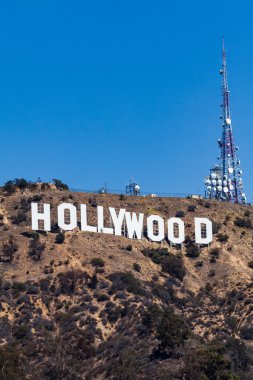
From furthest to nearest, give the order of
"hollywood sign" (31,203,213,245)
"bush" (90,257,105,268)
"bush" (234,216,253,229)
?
"bush" (234,216,253,229), "hollywood sign" (31,203,213,245), "bush" (90,257,105,268)

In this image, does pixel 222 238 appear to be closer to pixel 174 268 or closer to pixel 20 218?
pixel 174 268

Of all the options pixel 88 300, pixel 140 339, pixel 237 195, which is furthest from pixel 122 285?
pixel 237 195

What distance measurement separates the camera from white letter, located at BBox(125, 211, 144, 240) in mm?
140125

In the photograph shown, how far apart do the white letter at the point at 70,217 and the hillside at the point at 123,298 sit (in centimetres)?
127

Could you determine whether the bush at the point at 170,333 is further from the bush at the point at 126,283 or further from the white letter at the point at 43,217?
the white letter at the point at 43,217

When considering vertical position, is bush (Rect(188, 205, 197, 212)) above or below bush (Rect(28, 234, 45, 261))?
above

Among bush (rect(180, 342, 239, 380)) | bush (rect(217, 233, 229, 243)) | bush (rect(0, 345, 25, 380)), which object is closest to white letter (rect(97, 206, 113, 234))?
bush (rect(217, 233, 229, 243))

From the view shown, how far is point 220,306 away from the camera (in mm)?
129500

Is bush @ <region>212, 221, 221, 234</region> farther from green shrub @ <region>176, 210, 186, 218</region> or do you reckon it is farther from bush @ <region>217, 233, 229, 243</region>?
green shrub @ <region>176, 210, 186, 218</region>

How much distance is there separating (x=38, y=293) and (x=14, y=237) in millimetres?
12533

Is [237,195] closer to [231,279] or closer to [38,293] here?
[231,279]

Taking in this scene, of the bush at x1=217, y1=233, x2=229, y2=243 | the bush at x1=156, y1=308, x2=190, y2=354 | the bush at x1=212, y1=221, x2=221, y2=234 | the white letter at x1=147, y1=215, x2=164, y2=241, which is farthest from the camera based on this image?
the bush at x1=212, y1=221, x2=221, y2=234

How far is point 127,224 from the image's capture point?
14025 centimetres

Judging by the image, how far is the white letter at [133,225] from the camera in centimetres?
14012
